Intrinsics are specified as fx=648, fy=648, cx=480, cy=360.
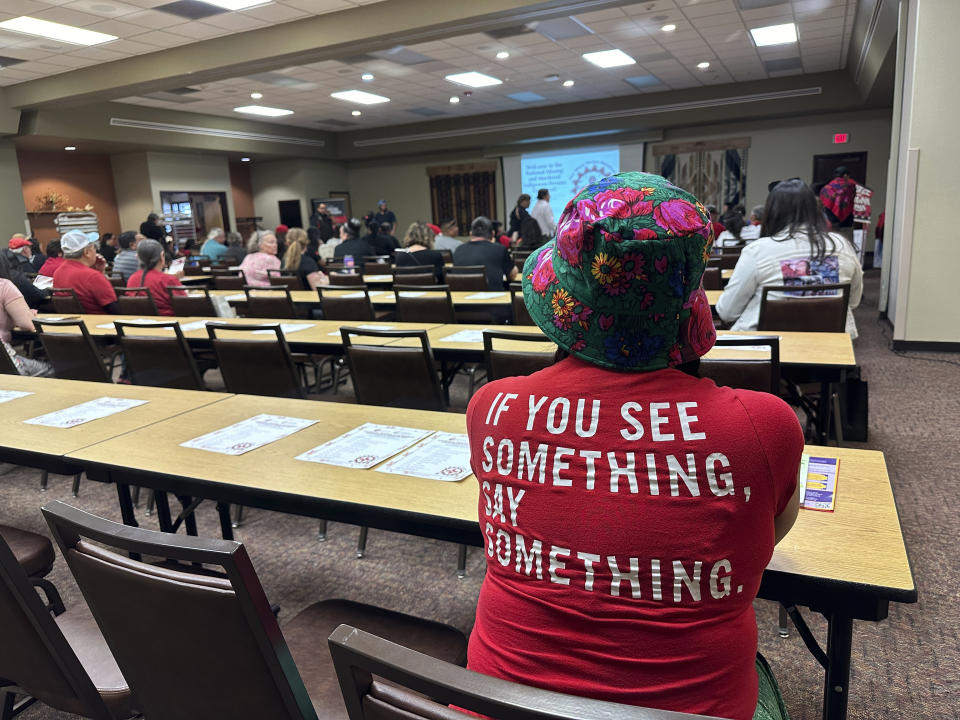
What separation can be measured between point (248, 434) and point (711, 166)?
1197cm

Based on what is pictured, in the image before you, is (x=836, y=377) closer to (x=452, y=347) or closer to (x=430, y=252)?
(x=452, y=347)

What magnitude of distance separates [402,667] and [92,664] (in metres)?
1.03

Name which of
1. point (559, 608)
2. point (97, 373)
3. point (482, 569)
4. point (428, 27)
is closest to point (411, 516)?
point (559, 608)

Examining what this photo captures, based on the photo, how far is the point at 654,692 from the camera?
0.74m

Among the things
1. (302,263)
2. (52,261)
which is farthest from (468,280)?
(52,261)

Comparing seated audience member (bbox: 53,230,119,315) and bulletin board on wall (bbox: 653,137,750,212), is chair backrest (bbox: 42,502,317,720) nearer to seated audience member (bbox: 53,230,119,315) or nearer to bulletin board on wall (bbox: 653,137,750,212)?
seated audience member (bbox: 53,230,119,315)

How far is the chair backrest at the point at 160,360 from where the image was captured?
2.91m

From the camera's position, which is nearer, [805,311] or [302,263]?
[805,311]

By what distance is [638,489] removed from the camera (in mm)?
747

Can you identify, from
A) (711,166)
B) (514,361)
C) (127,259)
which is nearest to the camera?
(514,361)

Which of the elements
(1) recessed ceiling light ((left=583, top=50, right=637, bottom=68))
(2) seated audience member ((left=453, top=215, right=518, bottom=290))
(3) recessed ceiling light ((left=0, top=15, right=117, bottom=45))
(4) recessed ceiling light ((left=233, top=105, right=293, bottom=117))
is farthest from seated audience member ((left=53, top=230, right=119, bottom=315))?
(4) recessed ceiling light ((left=233, top=105, right=293, bottom=117))

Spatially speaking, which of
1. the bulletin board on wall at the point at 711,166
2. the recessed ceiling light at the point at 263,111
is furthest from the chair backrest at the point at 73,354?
the bulletin board on wall at the point at 711,166

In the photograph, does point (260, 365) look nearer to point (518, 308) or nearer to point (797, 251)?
point (518, 308)

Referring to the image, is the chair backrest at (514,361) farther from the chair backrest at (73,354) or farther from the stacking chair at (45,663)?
the chair backrest at (73,354)
